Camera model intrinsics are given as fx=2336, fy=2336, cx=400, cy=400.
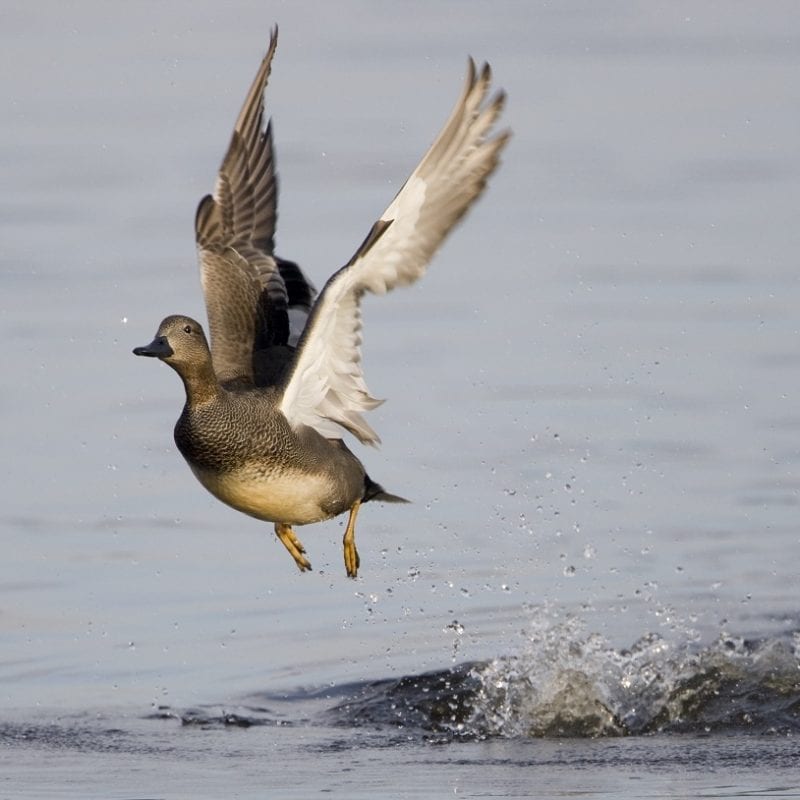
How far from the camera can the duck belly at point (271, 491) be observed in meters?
9.09

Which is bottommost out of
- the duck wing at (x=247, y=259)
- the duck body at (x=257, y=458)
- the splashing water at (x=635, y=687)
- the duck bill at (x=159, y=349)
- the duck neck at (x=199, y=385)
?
the splashing water at (x=635, y=687)

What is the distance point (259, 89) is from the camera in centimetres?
1023

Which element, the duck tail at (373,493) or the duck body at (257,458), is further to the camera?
the duck tail at (373,493)

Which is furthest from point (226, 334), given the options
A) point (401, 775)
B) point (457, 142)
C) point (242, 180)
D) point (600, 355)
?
point (600, 355)

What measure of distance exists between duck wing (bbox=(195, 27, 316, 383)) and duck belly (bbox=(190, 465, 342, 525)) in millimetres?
771

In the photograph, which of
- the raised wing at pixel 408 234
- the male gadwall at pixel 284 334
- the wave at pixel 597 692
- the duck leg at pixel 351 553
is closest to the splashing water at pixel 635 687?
the wave at pixel 597 692

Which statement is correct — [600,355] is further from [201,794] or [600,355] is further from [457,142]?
[201,794]

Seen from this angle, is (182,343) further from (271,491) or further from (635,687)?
(635,687)

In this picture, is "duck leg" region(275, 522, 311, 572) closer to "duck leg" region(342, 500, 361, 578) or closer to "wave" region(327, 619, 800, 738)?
"duck leg" region(342, 500, 361, 578)

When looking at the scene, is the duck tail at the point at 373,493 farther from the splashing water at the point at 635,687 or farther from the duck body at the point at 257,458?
the splashing water at the point at 635,687

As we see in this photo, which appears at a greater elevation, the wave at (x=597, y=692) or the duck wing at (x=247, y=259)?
the duck wing at (x=247, y=259)

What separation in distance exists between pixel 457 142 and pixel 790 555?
322 cm

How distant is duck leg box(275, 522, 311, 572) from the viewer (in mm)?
9605

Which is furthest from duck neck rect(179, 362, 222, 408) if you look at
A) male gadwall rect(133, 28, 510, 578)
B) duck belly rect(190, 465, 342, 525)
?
duck belly rect(190, 465, 342, 525)
